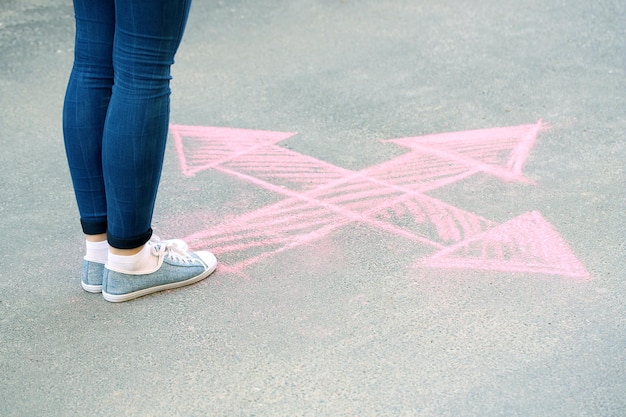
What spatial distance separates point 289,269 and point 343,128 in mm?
1205

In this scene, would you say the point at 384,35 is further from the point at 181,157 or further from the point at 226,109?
the point at 181,157

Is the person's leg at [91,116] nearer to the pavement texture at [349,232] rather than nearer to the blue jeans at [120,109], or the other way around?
the blue jeans at [120,109]

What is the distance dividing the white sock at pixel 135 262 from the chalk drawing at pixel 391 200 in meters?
0.29

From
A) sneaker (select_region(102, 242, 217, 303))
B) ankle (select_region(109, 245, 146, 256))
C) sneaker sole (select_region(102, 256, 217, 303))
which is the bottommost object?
sneaker sole (select_region(102, 256, 217, 303))

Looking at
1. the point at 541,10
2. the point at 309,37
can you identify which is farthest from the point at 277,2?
the point at 541,10

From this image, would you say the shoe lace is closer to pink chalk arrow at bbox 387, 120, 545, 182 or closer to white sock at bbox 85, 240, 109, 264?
white sock at bbox 85, 240, 109, 264

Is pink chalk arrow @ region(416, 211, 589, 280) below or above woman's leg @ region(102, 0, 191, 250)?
below

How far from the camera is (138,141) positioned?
2.13 meters

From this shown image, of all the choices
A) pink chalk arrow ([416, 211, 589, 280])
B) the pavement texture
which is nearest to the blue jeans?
the pavement texture

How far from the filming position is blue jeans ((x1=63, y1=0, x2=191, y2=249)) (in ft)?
6.66

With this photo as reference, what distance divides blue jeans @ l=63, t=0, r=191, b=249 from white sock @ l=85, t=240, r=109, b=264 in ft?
0.15

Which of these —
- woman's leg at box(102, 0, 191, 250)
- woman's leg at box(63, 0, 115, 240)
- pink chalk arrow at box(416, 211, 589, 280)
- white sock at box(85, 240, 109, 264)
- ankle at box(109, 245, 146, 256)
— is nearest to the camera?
woman's leg at box(102, 0, 191, 250)

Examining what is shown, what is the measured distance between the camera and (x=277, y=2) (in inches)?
208

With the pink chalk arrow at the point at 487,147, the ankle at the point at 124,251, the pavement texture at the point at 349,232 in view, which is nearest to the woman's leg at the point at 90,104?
the ankle at the point at 124,251
